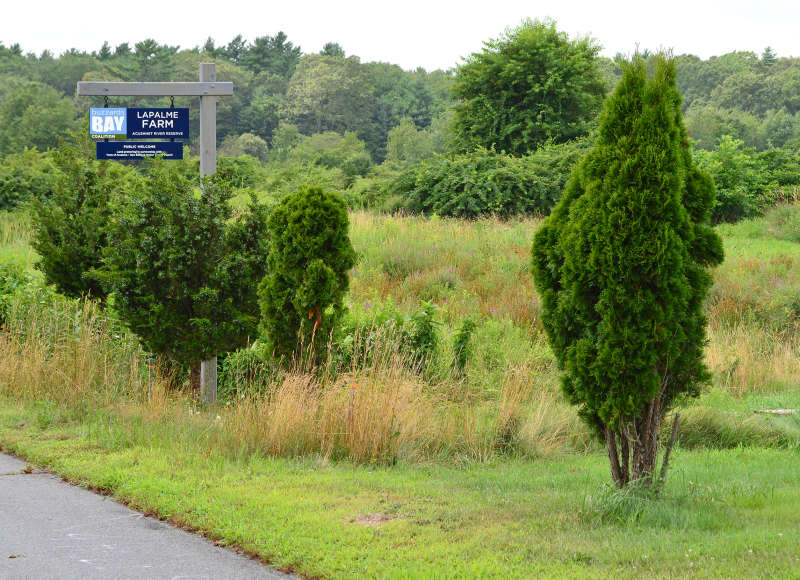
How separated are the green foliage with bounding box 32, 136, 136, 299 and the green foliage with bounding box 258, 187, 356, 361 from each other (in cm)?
423

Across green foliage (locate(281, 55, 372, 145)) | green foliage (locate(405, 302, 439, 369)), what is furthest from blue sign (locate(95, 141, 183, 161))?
green foliage (locate(281, 55, 372, 145))

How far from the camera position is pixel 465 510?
6180 millimetres

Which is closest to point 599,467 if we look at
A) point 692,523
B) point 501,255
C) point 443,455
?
point 443,455

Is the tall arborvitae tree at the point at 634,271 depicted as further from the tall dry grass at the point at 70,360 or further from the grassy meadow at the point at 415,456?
the tall dry grass at the point at 70,360

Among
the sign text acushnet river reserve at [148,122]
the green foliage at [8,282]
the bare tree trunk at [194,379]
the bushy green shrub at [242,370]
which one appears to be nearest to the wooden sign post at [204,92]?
the sign text acushnet river reserve at [148,122]

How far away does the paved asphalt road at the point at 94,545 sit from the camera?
17.3 feet

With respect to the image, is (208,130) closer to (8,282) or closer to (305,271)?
(305,271)

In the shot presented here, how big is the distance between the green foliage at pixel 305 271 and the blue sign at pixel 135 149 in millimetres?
2196

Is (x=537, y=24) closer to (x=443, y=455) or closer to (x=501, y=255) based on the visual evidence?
(x=501, y=255)

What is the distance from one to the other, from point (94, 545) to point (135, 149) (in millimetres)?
6557

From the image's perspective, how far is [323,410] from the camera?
8125 mm

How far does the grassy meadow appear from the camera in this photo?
17.4ft

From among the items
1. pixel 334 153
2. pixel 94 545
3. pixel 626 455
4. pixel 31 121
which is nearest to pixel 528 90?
pixel 334 153

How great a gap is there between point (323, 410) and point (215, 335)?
2214 millimetres
